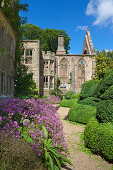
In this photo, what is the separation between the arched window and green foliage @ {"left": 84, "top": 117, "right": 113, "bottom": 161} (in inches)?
743

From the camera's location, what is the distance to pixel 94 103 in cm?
789

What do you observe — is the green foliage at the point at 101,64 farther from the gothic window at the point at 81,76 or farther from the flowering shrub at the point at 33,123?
the flowering shrub at the point at 33,123

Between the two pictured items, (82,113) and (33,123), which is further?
(82,113)

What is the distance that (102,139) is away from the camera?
3.46 metres

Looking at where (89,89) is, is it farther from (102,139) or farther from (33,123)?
(33,123)

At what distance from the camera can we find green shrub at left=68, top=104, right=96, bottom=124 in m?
7.06

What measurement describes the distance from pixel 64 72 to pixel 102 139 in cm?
2002

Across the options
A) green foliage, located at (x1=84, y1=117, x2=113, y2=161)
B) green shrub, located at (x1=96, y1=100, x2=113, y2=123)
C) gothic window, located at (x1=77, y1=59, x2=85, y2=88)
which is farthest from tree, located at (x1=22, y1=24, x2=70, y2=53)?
green foliage, located at (x1=84, y1=117, x2=113, y2=161)

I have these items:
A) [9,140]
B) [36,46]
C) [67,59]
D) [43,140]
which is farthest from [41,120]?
[67,59]

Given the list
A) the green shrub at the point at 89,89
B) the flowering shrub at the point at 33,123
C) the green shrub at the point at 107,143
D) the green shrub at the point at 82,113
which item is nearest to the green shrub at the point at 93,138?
the green shrub at the point at 107,143

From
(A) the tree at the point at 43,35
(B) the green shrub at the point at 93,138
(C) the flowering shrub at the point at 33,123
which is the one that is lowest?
(B) the green shrub at the point at 93,138

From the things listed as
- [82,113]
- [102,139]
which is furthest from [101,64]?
[102,139]

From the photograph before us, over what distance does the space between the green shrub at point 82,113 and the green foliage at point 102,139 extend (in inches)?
122

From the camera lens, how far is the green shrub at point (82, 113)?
7063 millimetres
